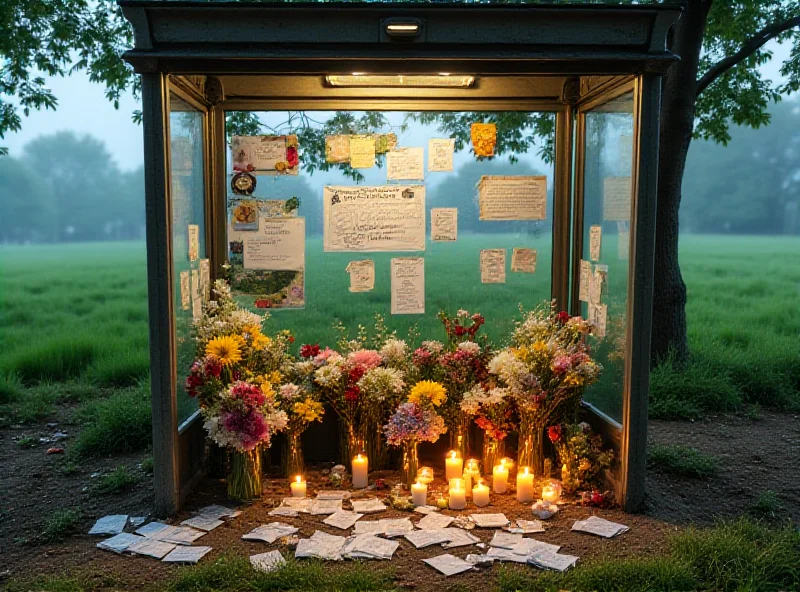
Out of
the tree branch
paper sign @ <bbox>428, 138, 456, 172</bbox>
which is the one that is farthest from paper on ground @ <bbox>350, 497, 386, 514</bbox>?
the tree branch

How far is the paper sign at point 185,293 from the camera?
4.65 m

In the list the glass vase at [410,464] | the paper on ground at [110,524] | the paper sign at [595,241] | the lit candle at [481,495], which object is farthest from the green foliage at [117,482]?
the paper sign at [595,241]

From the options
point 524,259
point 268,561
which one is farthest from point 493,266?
point 268,561

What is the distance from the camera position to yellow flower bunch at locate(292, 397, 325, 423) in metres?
4.82

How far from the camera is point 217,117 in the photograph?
5426 mm

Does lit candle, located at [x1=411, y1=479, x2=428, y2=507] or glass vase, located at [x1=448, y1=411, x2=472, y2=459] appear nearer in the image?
lit candle, located at [x1=411, y1=479, x2=428, y2=507]

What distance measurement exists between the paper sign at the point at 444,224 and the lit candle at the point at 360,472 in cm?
180

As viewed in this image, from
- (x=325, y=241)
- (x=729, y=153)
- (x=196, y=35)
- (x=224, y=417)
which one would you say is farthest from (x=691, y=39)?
(x=729, y=153)

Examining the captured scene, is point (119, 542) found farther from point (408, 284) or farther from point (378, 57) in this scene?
point (378, 57)

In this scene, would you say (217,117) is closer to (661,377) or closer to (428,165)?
(428,165)

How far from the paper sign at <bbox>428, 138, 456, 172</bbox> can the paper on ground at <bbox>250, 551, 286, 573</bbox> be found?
3084 millimetres

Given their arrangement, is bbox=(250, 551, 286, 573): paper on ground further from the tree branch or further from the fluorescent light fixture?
the tree branch

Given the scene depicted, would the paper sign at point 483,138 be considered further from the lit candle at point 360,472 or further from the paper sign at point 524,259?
the lit candle at point 360,472

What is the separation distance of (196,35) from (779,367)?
23.6 feet
